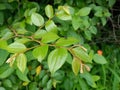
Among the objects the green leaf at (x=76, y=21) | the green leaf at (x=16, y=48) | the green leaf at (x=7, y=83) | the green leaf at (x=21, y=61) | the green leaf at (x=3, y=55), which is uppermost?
the green leaf at (x=16, y=48)

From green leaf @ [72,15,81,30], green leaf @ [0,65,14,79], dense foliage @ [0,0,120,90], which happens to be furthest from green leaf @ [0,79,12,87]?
green leaf @ [72,15,81,30]

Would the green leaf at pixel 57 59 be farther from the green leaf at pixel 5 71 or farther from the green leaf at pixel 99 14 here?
the green leaf at pixel 99 14

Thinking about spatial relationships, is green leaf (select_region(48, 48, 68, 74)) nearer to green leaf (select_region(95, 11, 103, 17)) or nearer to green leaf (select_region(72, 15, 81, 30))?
green leaf (select_region(72, 15, 81, 30))

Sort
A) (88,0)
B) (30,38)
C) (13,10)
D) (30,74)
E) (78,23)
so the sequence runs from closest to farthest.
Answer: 1. (30,38)
2. (78,23)
3. (30,74)
4. (13,10)
5. (88,0)

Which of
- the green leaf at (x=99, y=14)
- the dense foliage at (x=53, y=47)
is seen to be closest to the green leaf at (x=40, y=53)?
the dense foliage at (x=53, y=47)

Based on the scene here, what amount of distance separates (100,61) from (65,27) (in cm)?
22

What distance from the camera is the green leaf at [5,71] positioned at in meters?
1.07

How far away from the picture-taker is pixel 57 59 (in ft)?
2.41

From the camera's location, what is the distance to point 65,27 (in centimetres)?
126

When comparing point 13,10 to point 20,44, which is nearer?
point 20,44

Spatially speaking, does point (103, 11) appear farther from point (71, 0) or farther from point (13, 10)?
point (13, 10)

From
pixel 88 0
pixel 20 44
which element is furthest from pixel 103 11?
pixel 20 44

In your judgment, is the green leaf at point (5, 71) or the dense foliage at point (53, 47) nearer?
the dense foliage at point (53, 47)

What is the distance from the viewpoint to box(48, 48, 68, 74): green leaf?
0.72 metres
